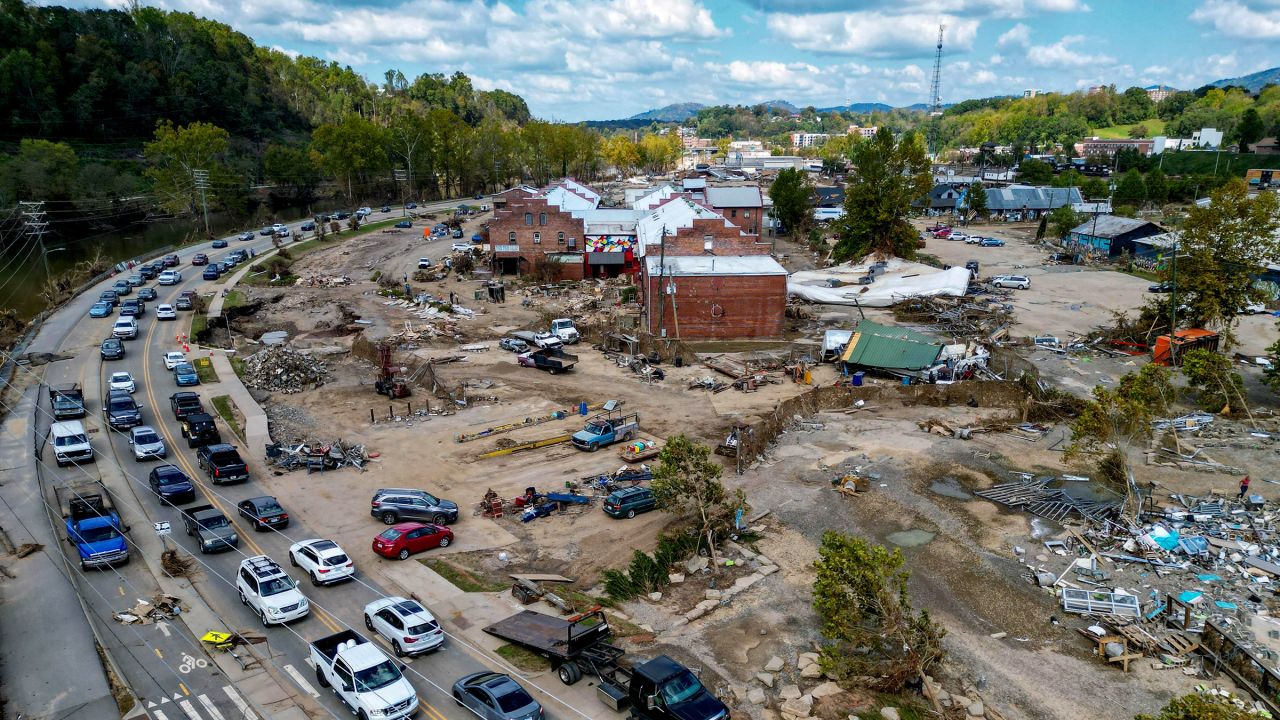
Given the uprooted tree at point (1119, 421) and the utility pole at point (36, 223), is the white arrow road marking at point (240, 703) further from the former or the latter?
the utility pole at point (36, 223)

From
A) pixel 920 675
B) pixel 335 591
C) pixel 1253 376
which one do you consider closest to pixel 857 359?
pixel 1253 376

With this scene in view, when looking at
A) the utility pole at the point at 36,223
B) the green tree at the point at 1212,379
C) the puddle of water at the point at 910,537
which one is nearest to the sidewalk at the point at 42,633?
the puddle of water at the point at 910,537

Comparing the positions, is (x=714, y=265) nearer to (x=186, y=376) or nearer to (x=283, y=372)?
(x=283, y=372)

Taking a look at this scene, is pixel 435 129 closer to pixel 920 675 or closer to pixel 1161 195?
pixel 1161 195

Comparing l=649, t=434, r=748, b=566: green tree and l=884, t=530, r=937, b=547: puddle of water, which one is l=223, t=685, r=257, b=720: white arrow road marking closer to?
l=649, t=434, r=748, b=566: green tree

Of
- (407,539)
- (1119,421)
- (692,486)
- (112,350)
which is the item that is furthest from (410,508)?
(112,350)
